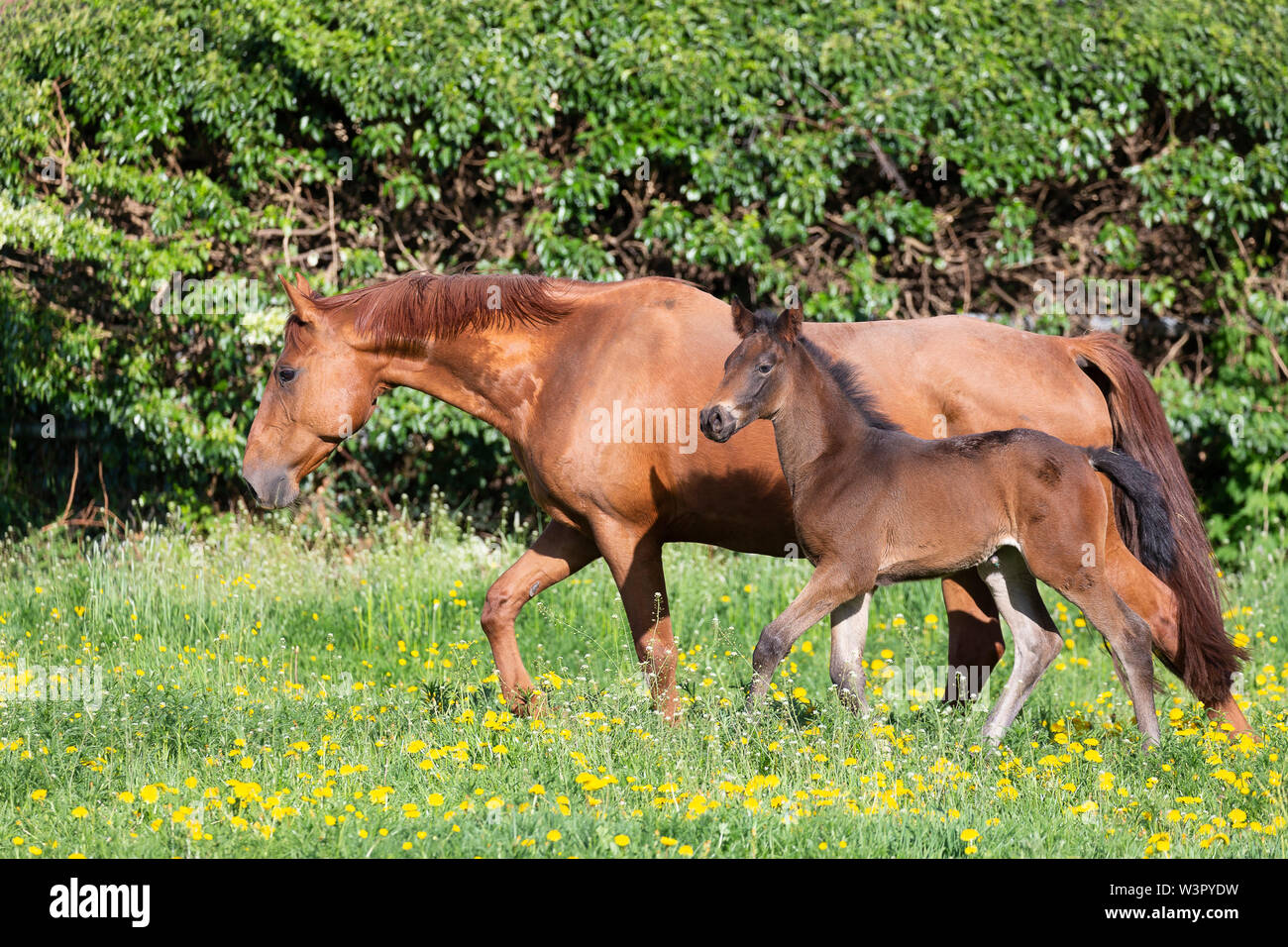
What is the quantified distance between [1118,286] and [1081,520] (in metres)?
5.16

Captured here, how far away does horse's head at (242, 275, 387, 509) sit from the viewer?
17.9 feet

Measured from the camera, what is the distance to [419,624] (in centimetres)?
714

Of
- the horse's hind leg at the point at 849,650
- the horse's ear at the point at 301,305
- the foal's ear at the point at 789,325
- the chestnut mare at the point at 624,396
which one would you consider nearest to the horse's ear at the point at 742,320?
the foal's ear at the point at 789,325

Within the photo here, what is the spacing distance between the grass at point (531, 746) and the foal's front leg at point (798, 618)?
18 cm

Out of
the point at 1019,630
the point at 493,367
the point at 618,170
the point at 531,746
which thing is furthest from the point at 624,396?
the point at 618,170

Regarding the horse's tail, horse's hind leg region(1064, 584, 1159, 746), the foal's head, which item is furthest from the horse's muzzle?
the horse's tail

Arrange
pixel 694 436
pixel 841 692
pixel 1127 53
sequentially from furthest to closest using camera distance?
pixel 1127 53, pixel 694 436, pixel 841 692

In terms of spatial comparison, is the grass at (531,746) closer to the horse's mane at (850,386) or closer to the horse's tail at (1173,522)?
the horse's tail at (1173,522)

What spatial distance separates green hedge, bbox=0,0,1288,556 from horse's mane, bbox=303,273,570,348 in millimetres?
2944

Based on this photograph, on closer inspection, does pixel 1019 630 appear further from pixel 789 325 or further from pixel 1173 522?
pixel 789 325

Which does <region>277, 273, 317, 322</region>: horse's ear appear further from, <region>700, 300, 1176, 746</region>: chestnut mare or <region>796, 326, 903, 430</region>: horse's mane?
<region>796, 326, 903, 430</region>: horse's mane

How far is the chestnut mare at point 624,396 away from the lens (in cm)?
532

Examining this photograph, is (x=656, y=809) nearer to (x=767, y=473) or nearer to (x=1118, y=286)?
(x=767, y=473)
